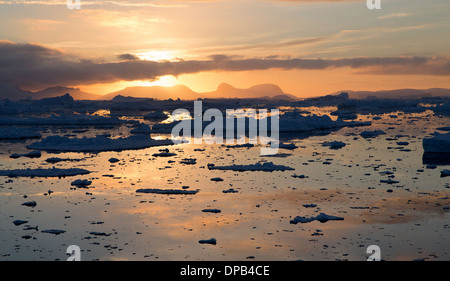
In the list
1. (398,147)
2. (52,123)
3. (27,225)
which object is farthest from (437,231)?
(52,123)

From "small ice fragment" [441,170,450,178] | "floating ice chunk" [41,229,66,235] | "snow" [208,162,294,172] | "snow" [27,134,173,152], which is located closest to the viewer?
"floating ice chunk" [41,229,66,235]

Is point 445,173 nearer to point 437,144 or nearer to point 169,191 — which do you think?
point 437,144

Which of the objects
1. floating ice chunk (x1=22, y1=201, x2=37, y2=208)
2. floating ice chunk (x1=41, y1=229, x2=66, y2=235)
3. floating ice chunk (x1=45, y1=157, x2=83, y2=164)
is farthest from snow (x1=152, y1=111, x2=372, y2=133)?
floating ice chunk (x1=41, y1=229, x2=66, y2=235)

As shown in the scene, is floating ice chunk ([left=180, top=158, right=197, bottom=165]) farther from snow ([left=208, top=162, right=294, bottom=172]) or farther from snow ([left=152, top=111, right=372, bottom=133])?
snow ([left=152, top=111, right=372, bottom=133])

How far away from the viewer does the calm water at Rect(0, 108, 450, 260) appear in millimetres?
9273

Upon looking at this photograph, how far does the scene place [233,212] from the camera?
12039mm

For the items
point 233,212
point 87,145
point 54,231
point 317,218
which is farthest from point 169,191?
point 87,145

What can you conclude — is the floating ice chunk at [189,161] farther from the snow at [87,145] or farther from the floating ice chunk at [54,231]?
the floating ice chunk at [54,231]

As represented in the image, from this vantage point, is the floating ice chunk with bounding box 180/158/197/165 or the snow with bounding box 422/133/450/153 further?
the snow with bounding box 422/133/450/153

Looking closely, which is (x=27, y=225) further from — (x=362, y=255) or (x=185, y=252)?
(x=362, y=255)

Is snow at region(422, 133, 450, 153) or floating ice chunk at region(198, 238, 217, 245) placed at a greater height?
snow at region(422, 133, 450, 153)

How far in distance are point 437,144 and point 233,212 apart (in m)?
14.7

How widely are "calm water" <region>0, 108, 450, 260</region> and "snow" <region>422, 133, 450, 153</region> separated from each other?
259 cm
